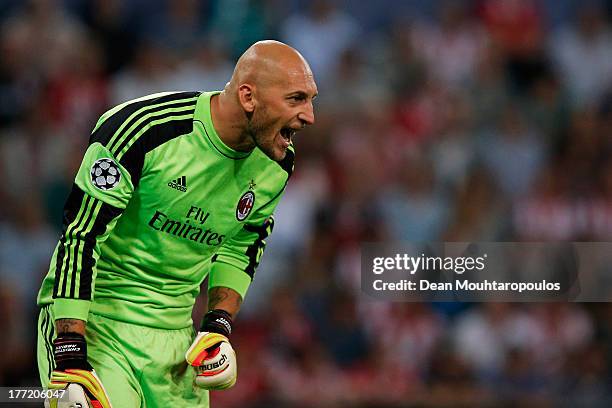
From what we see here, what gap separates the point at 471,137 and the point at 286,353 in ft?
8.93

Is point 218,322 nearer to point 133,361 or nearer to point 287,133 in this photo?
point 133,361

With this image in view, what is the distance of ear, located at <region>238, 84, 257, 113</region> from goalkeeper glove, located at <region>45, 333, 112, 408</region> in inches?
41.3

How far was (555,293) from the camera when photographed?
8.38 meters

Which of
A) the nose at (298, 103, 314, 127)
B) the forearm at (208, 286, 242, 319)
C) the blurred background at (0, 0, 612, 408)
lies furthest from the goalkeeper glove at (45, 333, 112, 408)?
the blurred background at (0, 0, 612, 408)

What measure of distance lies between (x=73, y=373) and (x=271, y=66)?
1.34 meters

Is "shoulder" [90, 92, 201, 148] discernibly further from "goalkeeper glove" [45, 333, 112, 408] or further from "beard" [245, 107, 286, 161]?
"goalkeeper glove" [45, 333, 112, 408]

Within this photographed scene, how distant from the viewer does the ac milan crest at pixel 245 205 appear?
4.44m

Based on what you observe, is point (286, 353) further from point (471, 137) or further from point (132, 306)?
point (132, 306)

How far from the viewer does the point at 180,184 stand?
421 cm

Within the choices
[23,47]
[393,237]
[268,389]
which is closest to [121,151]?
[268,389]

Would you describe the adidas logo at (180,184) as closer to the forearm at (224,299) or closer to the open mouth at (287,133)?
the open mouth at (287,133)

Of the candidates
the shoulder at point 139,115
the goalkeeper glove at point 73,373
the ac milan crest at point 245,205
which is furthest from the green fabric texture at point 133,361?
the shoulder at point 139,115

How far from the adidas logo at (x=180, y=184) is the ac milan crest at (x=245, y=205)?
0.96ft

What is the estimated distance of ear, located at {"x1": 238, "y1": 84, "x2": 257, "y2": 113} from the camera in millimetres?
4148
